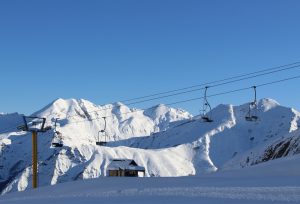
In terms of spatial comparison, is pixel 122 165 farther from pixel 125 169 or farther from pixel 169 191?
pixel 169 191

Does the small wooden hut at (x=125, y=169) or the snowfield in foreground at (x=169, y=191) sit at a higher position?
the snowfield in foreground at (x=169, y=191)

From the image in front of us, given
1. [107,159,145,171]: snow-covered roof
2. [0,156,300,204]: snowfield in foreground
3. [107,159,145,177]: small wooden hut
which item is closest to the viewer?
[0,156,300,204]: snowfield in foreground

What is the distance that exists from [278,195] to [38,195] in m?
11.5

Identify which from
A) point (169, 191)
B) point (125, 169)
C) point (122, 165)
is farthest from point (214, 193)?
point (122, 165)

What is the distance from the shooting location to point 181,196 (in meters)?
19.3

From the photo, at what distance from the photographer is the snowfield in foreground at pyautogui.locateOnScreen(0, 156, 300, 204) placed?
17.9m

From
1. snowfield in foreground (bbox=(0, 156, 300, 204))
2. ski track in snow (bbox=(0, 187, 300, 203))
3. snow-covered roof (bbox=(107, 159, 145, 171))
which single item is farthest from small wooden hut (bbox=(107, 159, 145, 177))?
ski track in snow (bbox=(0, 187, 300, 203))

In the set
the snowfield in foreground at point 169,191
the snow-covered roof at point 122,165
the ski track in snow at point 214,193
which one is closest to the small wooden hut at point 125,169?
the snow-covered roof at point 122,165

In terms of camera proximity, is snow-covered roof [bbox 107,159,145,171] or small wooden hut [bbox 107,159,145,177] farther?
snow-covered roof [bbox 107,159,145,171]

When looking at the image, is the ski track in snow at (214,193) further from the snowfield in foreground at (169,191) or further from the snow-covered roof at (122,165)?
the snow-covered roof at (122,165)

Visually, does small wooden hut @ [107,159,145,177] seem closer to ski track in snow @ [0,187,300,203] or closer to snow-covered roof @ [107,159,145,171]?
snow-covered roof @ [107,159,145,171]

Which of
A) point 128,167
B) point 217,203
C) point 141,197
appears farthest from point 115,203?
point 128,167

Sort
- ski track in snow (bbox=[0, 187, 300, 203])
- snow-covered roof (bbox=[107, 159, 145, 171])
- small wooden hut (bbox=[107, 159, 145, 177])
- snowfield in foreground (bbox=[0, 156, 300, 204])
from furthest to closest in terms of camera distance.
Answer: snow-covered roof (bbox=[107, 159, 145, 171]) → small wooden hut (bbox=[107, 159, 145, 177]) → snowfield in foreground (bbox=[0, 156, 300, 204]) → ski track in snow (bbox=[0, 187, 300, 203])

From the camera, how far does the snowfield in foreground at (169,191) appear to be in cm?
1794
